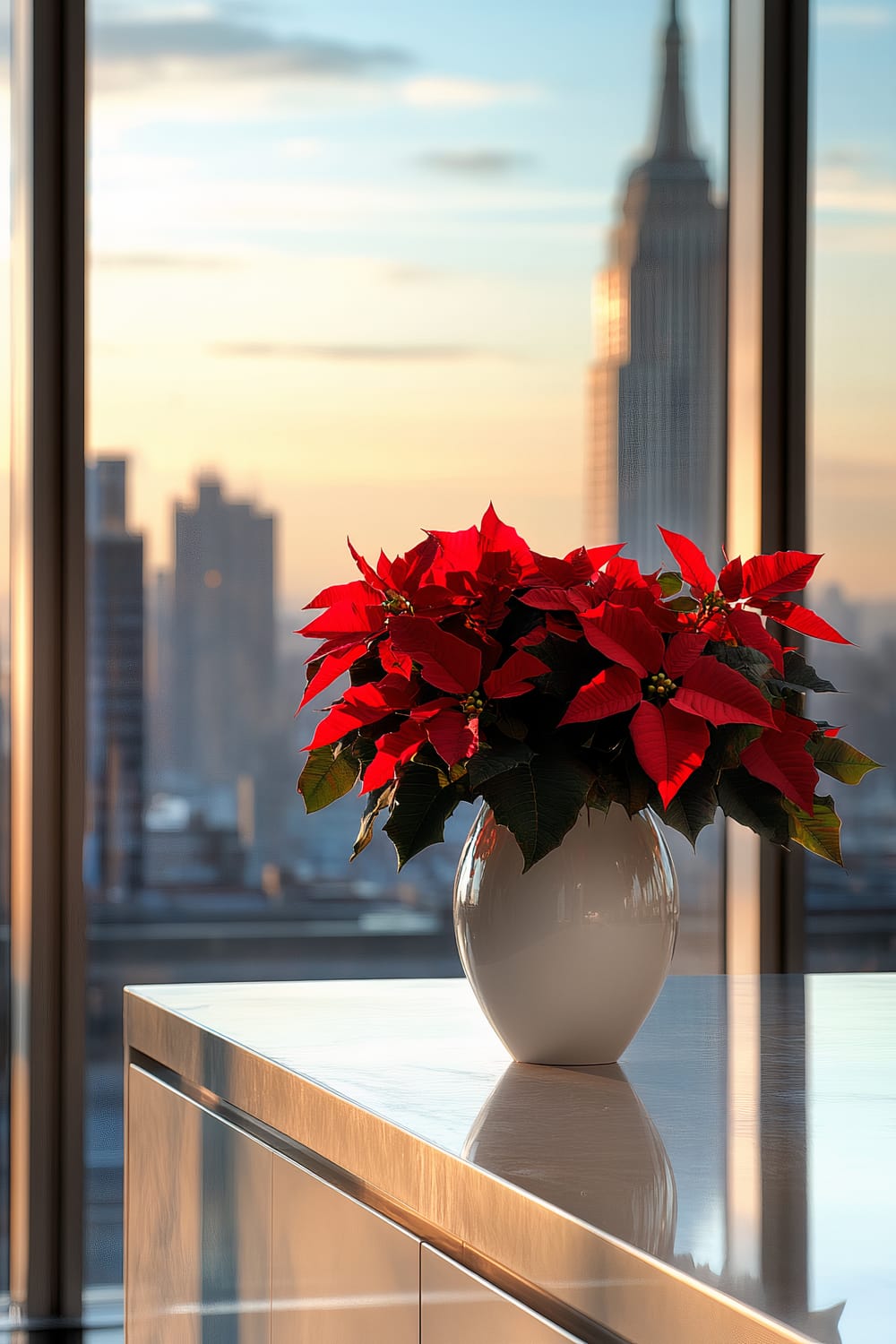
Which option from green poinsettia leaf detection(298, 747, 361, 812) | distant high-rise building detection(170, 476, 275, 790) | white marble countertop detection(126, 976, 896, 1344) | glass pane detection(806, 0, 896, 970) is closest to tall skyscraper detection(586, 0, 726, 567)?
glass pane detection(806, 0, 896, 970)

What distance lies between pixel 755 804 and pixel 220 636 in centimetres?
175

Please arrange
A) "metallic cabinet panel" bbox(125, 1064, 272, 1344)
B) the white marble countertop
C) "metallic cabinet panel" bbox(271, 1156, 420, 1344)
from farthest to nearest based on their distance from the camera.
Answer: "metallic cabinet panel" bbox(125, 1064, 272, 1344) < "metallic cabinet panel" bbox(271, 1156, 420, 1344) < the white marble countertop

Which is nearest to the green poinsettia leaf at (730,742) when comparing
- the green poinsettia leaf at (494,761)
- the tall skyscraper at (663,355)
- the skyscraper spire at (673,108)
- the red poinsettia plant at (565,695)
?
the red poinsettia plant at (565,695)

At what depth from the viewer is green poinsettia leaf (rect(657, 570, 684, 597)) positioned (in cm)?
103

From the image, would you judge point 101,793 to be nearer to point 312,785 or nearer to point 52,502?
point 52,502

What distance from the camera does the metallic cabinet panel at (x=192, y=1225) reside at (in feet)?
3.56

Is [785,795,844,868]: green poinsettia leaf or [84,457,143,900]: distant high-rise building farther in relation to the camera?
[84,457,143,900]: distant high-rise building

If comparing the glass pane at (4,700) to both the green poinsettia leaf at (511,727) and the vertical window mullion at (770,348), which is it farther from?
the green poinsettia leaf at (511,727)

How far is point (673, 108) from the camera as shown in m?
2.85

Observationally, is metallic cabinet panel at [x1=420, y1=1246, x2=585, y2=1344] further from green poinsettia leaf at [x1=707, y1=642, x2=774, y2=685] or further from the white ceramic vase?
green poinsettia leaf at [x1=707, y1=642, x2=774, y2=685]

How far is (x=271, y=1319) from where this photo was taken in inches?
41.0

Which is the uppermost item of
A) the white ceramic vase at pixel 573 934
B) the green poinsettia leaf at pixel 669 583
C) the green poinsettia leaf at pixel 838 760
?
the green poinsettia leaf at pixel 669 583

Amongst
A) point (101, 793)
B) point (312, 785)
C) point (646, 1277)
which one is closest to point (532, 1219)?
point (646, 1277)

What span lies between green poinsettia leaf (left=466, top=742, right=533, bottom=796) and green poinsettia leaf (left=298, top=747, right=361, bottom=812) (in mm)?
129
